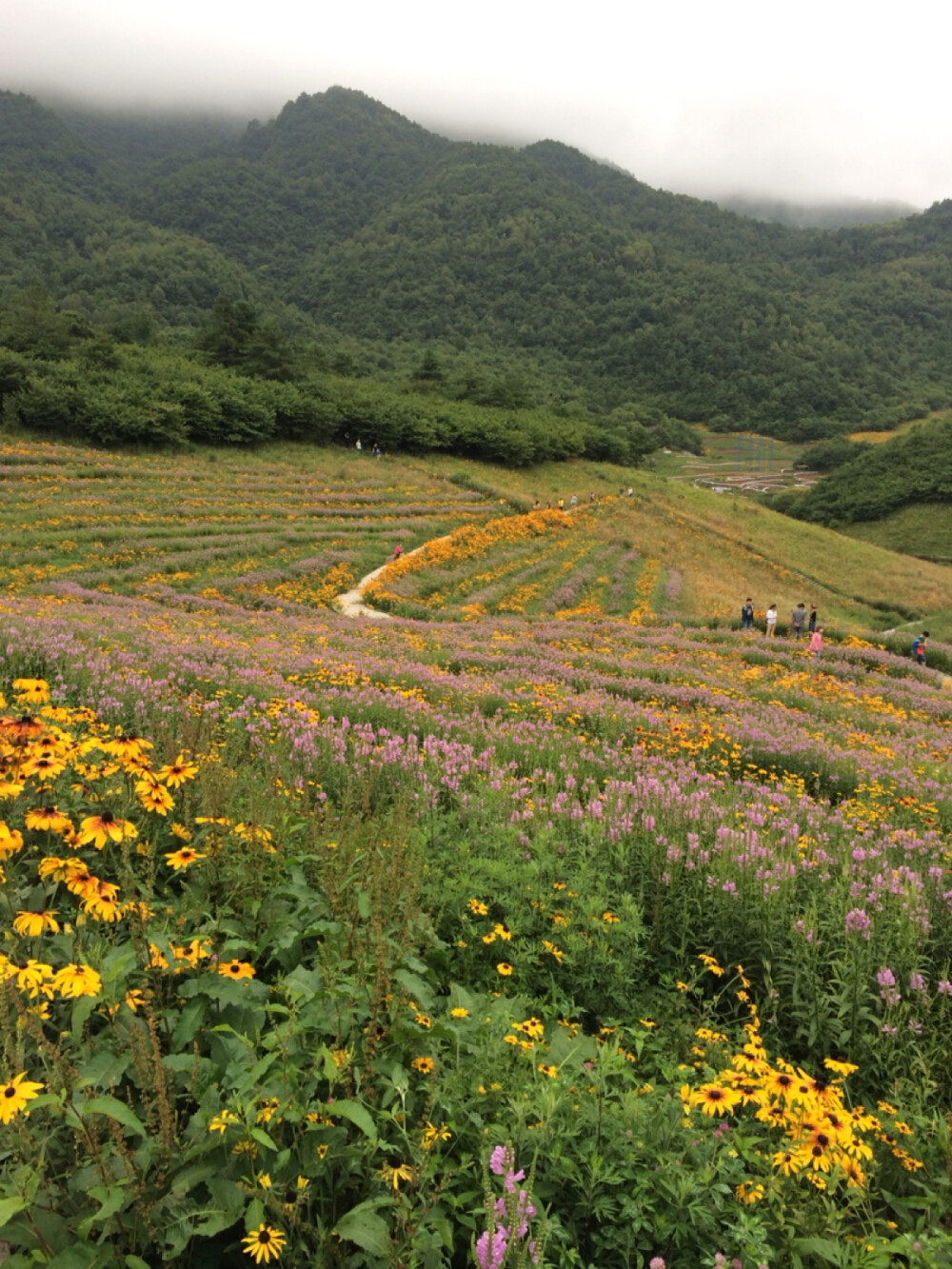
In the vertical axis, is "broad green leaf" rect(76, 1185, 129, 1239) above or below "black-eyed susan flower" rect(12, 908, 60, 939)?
below

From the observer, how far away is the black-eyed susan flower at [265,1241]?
6.64 ft

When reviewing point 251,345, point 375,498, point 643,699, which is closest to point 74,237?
point 251,345

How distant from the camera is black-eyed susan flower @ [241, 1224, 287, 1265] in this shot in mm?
2023

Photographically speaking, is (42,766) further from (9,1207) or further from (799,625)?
(799,625)

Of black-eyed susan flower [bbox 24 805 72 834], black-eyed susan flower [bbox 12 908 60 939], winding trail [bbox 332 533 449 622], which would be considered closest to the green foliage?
winding trail [bbox 332 533 449 622]

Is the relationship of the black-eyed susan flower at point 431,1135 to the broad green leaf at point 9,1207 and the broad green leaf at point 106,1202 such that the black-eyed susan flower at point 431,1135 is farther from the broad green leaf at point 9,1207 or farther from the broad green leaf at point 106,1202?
the broad green leaf at point 9,1207

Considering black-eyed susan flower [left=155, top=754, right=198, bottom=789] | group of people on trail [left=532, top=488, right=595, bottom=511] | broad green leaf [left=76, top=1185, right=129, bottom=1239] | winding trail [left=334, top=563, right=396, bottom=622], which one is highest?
group of people on trail [left=532, top=488, right=595, bottom=511]

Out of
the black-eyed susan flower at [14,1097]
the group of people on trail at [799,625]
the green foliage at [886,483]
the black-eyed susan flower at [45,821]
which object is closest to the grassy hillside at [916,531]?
the green foliage at [886,483]

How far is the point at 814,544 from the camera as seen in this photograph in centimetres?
5925

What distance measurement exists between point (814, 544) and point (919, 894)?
200 feet

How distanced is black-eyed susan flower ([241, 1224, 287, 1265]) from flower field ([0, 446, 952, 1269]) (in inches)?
1.6

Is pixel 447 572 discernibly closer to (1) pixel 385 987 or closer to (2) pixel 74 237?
(1) pixel 385 987

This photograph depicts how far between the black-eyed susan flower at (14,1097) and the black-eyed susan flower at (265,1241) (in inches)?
30.5

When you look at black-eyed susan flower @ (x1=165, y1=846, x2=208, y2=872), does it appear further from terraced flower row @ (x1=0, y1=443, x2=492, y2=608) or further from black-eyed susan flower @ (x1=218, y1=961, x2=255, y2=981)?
terraced flower row @ (x1=0, y1=443, x2=492, y2=608)
